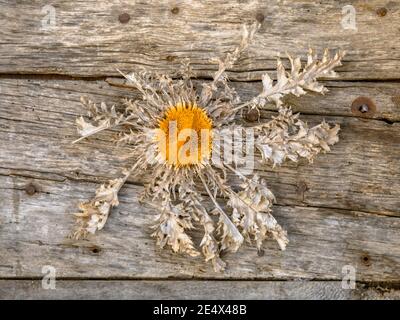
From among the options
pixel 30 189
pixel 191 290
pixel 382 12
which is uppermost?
pixel 382 12

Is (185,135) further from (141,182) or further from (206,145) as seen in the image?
(141,182)

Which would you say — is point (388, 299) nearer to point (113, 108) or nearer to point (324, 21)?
point (324, 21)

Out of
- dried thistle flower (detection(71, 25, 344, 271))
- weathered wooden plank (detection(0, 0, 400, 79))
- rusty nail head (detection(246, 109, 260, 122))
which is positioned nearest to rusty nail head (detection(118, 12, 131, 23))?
weathered wooden plank (detection(0, 0, 400, 79))

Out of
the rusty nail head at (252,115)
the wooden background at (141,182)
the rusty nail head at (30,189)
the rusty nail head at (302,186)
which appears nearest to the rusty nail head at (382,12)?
the wooden background at (141,182)

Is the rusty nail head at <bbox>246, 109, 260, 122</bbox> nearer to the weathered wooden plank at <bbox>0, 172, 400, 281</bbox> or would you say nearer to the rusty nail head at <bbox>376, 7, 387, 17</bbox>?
the weathered wooden plank at <bbox>0, 172, 400, 281</bbox>

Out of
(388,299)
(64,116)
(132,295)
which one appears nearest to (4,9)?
(64,116)

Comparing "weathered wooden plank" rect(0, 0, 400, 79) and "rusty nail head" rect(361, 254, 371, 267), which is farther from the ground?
"weathered wooden plank" rect(0, 0, 400, 79)

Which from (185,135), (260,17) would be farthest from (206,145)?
(260,17)

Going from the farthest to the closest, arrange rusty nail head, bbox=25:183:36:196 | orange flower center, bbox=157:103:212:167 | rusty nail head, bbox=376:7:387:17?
rusty nail head, bbox=25:183:36:196
rusty nail head, bbox=376:7:387:17
orange flower center, bbox=157:103:212:167
